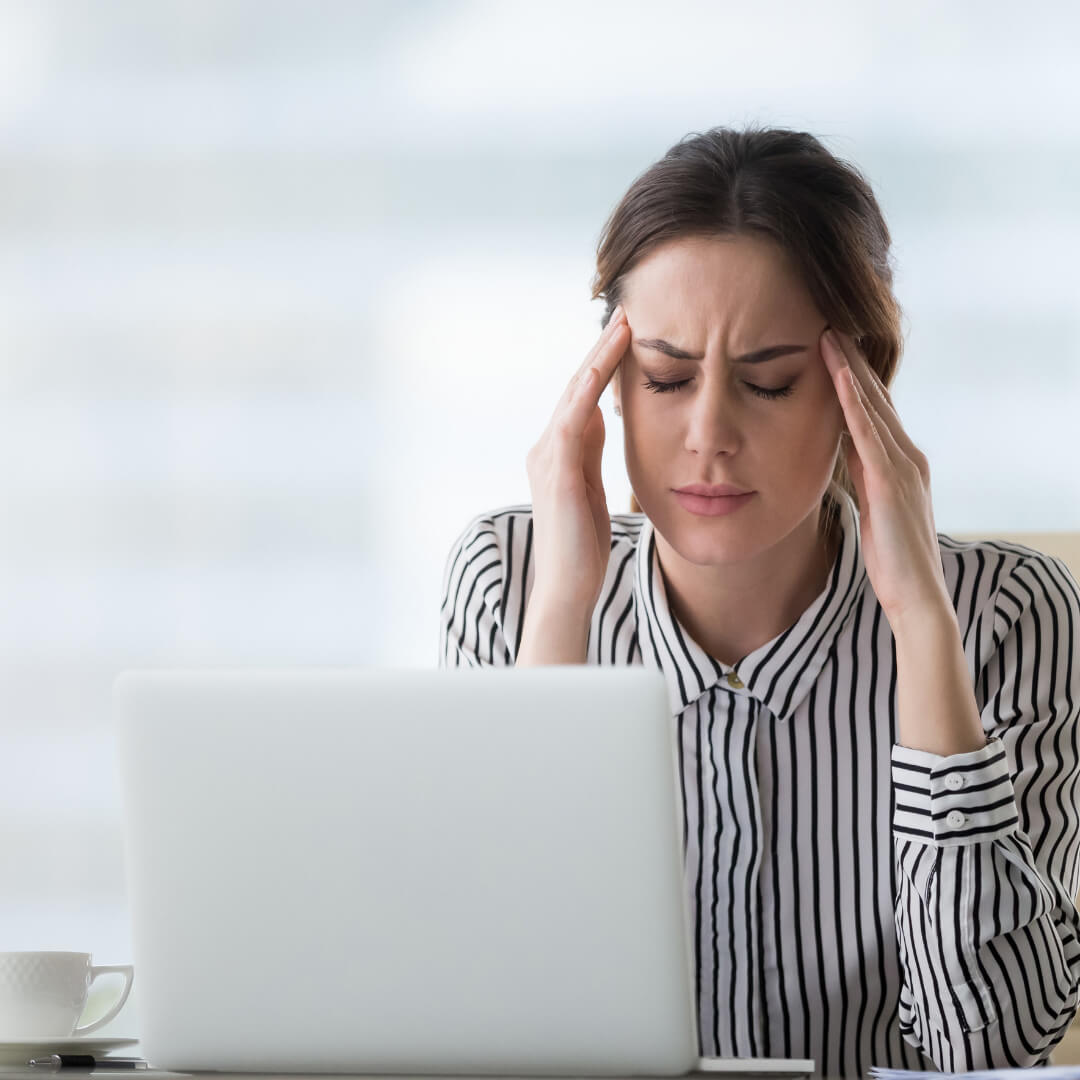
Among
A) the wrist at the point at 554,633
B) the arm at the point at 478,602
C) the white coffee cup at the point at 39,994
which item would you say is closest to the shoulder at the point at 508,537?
the arm at the point at 478,602

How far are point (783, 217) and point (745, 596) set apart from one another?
430mm

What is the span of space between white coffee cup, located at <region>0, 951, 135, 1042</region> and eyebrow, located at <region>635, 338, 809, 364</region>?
0.80 meters

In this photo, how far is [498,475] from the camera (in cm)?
272

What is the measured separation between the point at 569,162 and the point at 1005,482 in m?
1.15

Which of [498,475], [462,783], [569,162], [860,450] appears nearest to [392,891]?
[462,783]

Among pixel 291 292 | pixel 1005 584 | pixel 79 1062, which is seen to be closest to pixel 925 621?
pixel 1005 584

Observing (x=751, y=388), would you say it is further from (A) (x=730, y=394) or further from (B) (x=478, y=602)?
(B) (x=478, y=602)

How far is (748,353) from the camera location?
1.32 meters

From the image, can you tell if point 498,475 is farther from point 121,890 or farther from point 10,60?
point 10,60

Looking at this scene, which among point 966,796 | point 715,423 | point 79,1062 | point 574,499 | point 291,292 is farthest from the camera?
point 291,292

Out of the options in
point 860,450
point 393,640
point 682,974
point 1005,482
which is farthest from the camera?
point 393,640

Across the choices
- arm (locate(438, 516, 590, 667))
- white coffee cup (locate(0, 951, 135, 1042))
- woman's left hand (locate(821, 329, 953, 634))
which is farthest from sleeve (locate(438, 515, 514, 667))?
white coffee cup (locate(0, 951, 135, 1042))

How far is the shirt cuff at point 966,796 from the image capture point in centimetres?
114

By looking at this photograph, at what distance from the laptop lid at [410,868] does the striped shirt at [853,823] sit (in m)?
0.51
